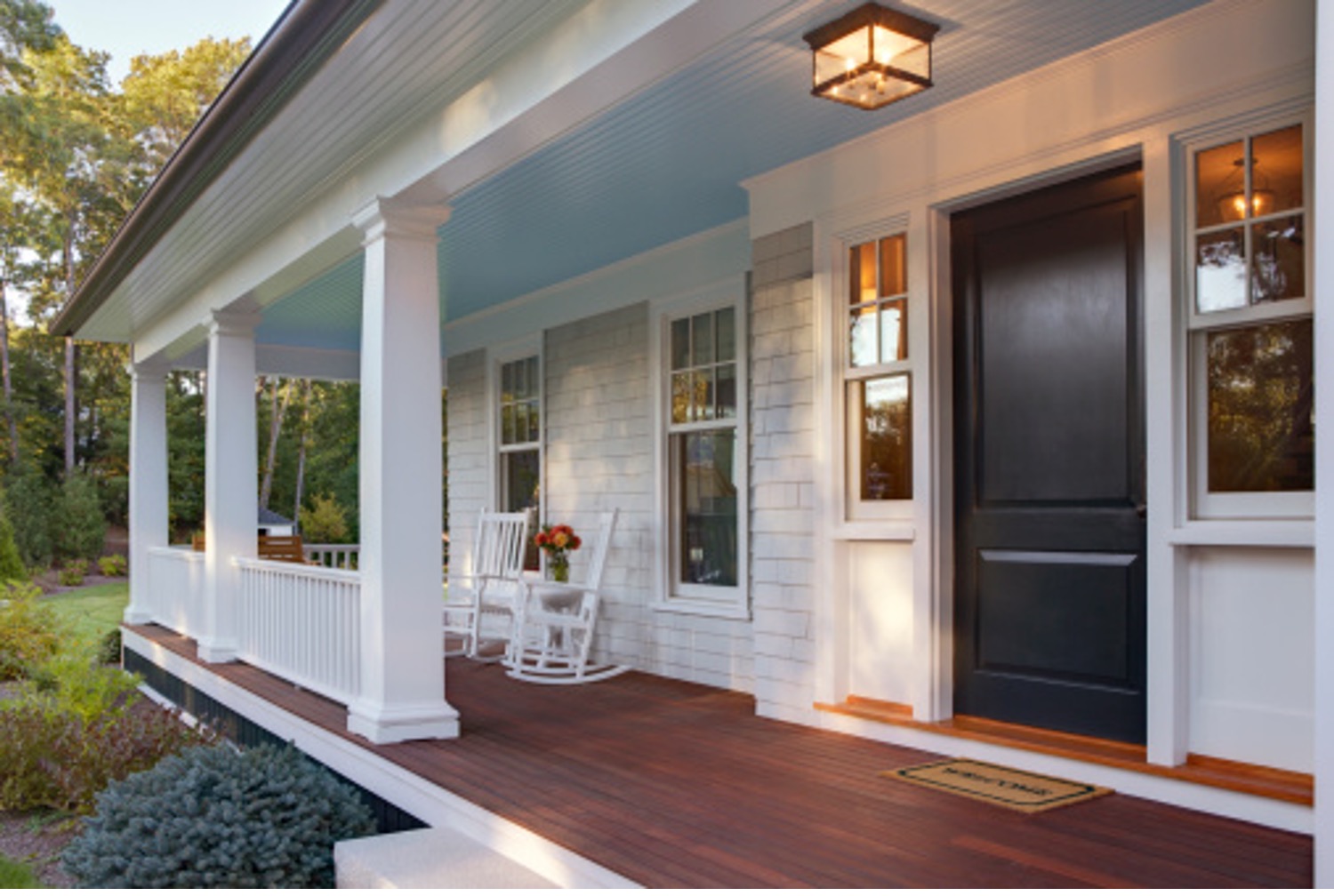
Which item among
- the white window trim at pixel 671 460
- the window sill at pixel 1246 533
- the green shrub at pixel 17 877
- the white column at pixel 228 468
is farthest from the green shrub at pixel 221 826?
the window sill at pixel 1246 533

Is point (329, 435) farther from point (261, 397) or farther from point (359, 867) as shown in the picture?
point (359, 867)

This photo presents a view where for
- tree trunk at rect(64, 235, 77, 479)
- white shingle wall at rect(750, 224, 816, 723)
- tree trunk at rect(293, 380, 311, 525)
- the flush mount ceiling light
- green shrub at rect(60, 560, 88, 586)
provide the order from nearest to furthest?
the flush mount ceiling light → white shingle wall at rect(750, 224, 816, 723) → green shrub at rect(60, 560, 88, 586) → tree trunk at rect(64, 235, 77, 479) → tree trunk at rect(293, 380, 311, 525)

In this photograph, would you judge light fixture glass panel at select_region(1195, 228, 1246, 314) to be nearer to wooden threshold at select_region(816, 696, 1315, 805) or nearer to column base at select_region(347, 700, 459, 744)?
wooden threshold at select_region(816, 696, 1315, 805)

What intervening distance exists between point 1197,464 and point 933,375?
111 cm

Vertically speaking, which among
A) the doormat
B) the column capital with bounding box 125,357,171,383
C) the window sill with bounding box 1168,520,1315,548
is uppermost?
the column capital with bounding box 125,357,171,383

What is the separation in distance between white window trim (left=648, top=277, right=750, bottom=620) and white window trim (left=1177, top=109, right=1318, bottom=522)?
2750mm

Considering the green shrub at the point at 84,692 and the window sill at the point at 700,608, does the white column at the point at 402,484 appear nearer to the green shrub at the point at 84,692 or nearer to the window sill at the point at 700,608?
the window sill at the point at 700,608

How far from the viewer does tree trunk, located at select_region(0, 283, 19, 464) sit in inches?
810

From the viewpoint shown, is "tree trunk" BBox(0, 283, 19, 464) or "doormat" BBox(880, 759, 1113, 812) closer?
"doormat" BBox(880, 759, 1113, 812)

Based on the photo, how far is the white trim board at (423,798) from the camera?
307cm

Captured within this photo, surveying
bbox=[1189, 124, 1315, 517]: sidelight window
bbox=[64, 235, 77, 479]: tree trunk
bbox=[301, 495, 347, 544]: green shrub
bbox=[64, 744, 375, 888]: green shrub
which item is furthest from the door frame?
bbox=[64, 235, 77, 479]: tree trunk

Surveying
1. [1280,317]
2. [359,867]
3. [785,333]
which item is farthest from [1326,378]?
[785,333]

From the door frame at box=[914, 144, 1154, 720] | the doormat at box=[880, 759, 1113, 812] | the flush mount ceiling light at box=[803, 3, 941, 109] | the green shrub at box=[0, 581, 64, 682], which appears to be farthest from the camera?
the green shrub at box=[0, 581, 64, 682]

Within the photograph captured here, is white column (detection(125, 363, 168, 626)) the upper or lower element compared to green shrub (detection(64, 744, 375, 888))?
upper
